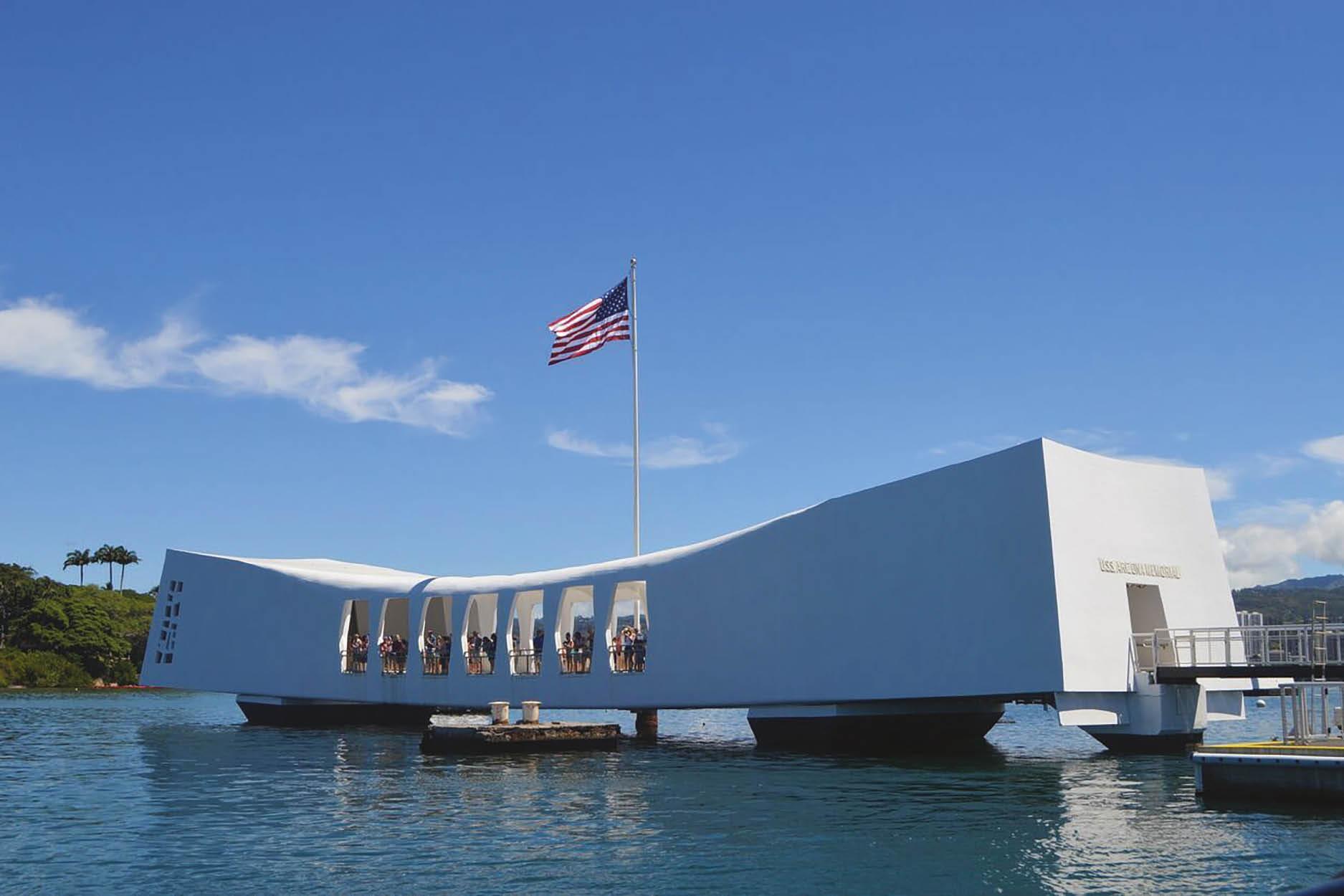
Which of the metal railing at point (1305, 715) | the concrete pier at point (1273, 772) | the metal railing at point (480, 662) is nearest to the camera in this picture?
the concrete pier at point (1273, 772)

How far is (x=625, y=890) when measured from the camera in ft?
43.2

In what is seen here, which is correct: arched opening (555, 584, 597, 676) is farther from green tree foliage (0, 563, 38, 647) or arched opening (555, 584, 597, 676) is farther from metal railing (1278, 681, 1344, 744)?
green tree foliage (0, 563, 38, 647)

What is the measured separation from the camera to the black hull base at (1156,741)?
2641 centimetres

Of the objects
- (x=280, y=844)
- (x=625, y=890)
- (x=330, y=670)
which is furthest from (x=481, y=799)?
(x=330, y=670)

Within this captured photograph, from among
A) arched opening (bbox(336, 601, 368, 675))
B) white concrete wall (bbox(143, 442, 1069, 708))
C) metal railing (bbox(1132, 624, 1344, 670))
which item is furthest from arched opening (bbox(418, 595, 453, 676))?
metal railing (bbox(1132, 624, 1344, 670))

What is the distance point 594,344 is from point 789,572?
9703 mm

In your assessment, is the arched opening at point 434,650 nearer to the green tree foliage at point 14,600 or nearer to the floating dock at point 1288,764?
the floating dock at point 1288,764

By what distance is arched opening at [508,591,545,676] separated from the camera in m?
36.6

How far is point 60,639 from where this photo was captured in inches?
3556

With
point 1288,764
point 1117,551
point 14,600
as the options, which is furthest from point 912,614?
point 14,600

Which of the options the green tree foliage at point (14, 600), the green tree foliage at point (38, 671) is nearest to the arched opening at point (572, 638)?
the green tree foliage at point (38, 671)

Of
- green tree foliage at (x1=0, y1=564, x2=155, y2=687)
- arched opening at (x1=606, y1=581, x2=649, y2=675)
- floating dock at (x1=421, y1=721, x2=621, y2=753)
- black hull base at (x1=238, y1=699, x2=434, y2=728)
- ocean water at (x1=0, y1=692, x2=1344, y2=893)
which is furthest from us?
green tree foliage at (x1=0, y1=564, x2=155, y2=687)

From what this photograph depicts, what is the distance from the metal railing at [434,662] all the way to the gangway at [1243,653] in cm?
2094

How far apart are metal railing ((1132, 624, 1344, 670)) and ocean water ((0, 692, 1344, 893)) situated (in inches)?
83.4
